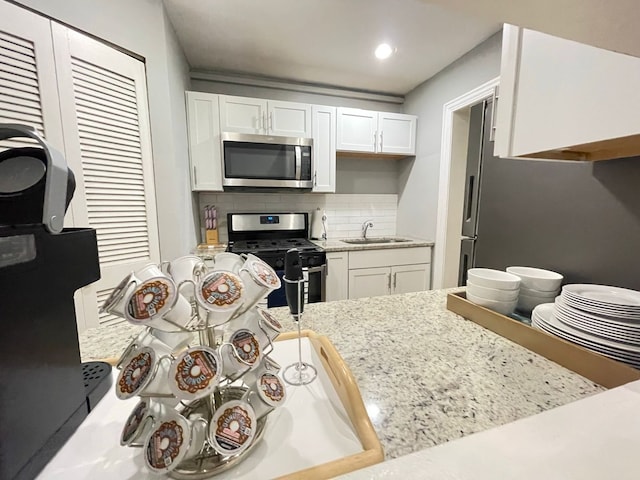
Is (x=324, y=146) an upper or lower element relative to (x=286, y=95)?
lower

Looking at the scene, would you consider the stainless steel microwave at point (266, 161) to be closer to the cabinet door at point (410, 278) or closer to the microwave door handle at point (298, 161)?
the microwave door handle at point (298, 161)

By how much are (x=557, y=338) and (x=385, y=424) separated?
557 mm

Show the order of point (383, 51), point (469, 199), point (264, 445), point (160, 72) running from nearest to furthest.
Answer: point (264, 445) → point (160, 72) → point (383, 51) → point (469, 199)

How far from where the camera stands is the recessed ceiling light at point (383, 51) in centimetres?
202

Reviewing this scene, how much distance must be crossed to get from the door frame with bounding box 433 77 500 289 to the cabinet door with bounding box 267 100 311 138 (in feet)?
4.13

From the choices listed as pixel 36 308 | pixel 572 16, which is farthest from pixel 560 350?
pixel 36 308

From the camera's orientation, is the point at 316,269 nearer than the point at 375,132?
Yes

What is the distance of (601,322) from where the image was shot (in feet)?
2.19

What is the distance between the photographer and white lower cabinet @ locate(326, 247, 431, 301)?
2.45 metres

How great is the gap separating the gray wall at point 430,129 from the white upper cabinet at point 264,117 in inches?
46.7

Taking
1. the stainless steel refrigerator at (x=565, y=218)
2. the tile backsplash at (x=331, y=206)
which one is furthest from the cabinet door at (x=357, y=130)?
the stainless steel refrigerator at (x=565, y=218)

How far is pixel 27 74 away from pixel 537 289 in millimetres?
2402

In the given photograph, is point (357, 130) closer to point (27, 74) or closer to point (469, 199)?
point (469, 199)

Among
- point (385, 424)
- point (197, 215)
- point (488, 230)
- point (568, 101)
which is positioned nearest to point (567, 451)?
point (385, 424)
